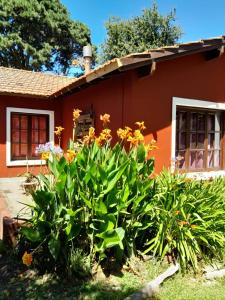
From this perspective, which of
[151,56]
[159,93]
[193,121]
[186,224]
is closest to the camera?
[186,224]

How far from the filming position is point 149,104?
7441 millimetres

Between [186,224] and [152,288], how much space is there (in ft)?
3.54

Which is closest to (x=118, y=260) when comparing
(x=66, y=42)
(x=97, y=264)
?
(x=97, y=264)

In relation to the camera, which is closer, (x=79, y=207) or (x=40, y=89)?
(x=79, y=207)

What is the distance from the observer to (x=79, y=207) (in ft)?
12.9

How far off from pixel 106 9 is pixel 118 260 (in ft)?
81.7

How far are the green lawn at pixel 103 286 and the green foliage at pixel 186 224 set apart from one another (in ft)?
0.97

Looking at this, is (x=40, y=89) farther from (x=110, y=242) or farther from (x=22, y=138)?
(x=110, y=242)

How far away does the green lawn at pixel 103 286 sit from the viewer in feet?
11.7

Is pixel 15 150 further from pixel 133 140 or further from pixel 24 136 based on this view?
pixel 133 140

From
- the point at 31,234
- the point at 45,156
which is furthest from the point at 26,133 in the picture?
the point at 31,234

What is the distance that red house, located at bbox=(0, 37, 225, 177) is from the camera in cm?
723

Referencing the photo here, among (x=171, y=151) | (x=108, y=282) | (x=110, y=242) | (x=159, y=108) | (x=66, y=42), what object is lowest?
(x=108, y=282)

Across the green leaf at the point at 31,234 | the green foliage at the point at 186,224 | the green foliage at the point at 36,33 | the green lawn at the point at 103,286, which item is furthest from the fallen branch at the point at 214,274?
the green foliage at the point at 36,33
